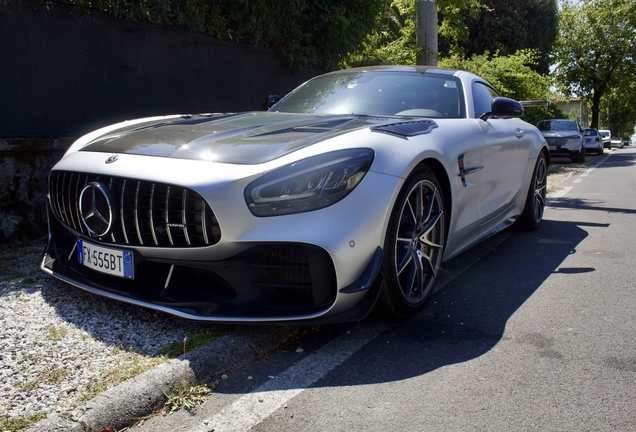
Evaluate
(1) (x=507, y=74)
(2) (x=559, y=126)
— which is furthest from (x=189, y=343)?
(2) (x=559, y=126)

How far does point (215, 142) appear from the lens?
3.11 metres

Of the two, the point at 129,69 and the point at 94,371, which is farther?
the point at 129,69

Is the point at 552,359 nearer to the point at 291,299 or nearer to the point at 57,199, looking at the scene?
the point at 291,299

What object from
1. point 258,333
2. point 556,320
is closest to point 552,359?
point 556,320

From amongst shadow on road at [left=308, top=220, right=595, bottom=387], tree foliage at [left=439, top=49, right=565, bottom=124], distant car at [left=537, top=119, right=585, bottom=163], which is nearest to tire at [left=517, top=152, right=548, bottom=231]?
shadow on road at [left=308, top=220, right=595, bottom=387]

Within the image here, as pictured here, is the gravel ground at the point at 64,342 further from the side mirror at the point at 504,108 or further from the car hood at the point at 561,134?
the car hood at the point at 561,134

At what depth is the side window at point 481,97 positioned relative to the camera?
15.2 feet

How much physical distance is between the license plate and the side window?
9.17 ft

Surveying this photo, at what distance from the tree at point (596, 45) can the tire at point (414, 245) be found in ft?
132

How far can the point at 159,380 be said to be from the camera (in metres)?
2.50

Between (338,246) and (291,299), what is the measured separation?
1.16 ft

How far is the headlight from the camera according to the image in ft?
9.00

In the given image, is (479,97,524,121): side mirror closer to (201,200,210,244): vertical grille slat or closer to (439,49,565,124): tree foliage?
(201,200,210,244): vertical grille slat

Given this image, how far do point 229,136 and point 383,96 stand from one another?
1.57m
